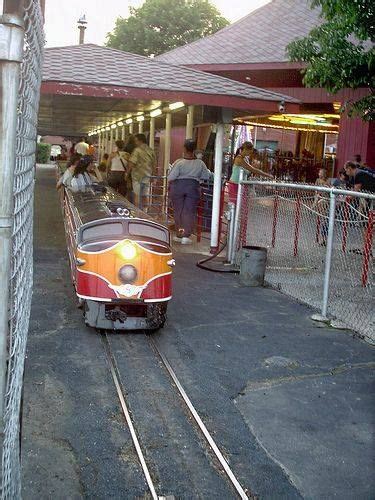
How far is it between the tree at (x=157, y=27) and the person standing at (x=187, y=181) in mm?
44747

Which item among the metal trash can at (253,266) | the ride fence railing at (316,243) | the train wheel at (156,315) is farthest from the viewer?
the metal trash can at (253,266)

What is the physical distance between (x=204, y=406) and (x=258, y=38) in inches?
795

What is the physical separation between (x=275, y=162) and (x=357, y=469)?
25.3m

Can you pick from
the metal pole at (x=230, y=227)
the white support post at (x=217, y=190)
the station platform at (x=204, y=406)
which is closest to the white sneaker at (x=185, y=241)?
the white support post at (x=217, y=190)

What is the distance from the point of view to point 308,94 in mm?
22266

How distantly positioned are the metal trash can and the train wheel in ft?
11.1

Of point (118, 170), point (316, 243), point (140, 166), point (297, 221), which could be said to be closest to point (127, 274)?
point (316, 243)

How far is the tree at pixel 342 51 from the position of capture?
36.7ft

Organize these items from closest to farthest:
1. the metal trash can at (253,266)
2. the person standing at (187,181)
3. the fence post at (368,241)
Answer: the fence post at (368,241)
the metal trash can at (253,266)
the person standing at (187,181)

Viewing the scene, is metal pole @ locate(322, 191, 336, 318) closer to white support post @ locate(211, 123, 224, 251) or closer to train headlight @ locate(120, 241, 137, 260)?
train headlight @ locate(120, 241, 137, 260)

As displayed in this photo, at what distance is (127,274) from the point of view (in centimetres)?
795

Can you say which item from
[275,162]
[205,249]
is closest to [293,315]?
[205,249]

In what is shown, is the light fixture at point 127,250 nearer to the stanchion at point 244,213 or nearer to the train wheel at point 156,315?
the train wheel at point 156,315

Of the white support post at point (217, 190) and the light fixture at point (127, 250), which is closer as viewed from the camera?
the light fixture at point (127, 250)
